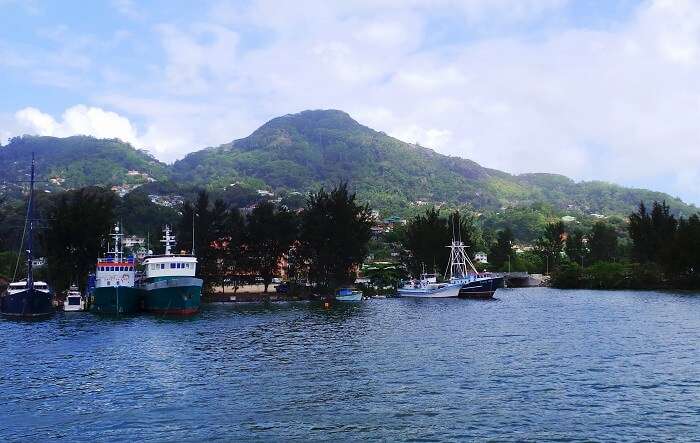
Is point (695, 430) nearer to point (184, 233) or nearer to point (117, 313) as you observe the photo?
point (117, 313)

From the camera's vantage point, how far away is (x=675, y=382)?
37.6 meters

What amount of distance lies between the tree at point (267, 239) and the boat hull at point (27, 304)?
44.2 meters

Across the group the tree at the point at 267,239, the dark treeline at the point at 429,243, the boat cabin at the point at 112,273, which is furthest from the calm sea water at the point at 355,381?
the dark treeline at the point at 429,243

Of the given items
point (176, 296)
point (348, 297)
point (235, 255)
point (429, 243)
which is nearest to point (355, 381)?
point (176, 296)

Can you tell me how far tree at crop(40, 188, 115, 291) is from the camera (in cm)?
10438

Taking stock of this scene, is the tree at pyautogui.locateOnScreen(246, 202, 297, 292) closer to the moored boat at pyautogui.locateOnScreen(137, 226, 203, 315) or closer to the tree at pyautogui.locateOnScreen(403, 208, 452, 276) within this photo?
the moored boat at pyautogui.locateOnScreen(137, 226, 203, 315)

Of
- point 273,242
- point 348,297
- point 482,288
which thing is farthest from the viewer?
point 482,288

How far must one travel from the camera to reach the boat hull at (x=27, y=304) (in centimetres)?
8250

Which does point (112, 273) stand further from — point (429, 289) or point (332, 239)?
point (429, 289)

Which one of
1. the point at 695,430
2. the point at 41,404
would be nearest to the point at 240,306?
the point at 41,404

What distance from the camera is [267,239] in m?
123

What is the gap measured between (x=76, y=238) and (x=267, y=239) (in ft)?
115

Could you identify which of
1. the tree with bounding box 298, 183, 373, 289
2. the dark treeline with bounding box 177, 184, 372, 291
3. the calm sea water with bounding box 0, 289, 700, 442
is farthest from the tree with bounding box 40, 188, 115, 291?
the tree with bounding box 298, 183, 373, 289

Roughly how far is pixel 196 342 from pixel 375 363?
20.6 meters
